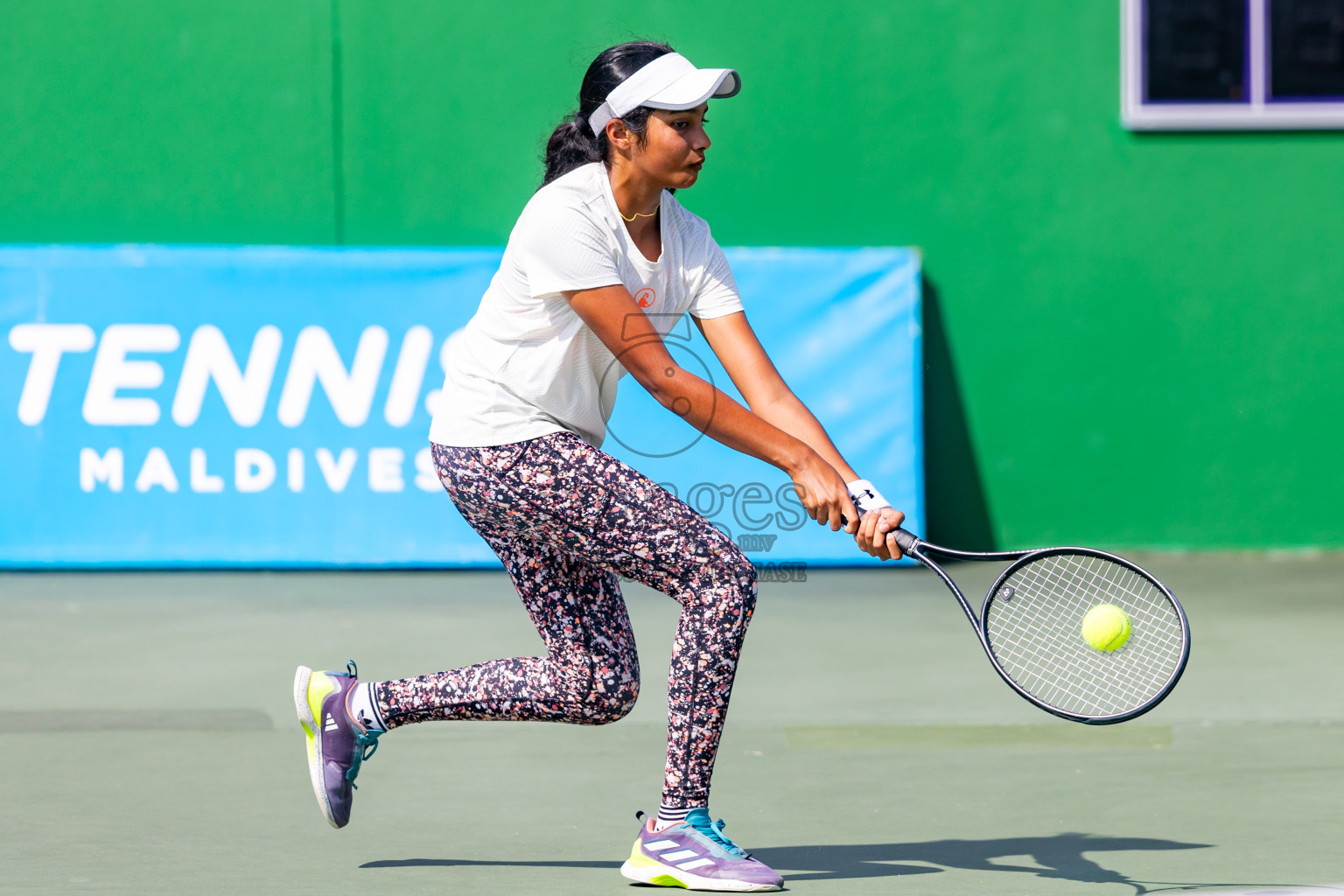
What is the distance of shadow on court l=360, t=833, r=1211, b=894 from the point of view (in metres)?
3.62

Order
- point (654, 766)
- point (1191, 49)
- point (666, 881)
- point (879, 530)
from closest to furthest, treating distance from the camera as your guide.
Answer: point (879, 530) < point (666, 881) < point (654, 766) < point (1191, 49)

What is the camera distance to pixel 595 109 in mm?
3602

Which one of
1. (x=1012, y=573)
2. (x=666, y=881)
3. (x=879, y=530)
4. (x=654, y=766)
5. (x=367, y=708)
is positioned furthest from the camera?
(x=654, y=766)

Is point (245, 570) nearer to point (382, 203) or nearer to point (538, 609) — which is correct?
point (382, 203)

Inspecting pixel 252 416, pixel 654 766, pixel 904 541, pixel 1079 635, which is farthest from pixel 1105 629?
pixel 252 416

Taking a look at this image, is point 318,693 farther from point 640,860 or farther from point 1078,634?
point 1078,634

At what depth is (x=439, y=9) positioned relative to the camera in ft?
28.2

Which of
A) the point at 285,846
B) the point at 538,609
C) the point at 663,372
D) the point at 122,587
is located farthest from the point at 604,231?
the point at 122,587

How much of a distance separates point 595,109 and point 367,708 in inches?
52.3

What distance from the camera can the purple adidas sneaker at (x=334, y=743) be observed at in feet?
12.3

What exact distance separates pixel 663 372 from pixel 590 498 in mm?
280

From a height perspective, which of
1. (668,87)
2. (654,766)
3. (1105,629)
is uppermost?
(668,87)

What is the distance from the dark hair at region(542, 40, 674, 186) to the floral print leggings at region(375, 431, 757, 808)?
61cm

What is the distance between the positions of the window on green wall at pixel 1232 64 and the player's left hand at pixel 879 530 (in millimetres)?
5782
